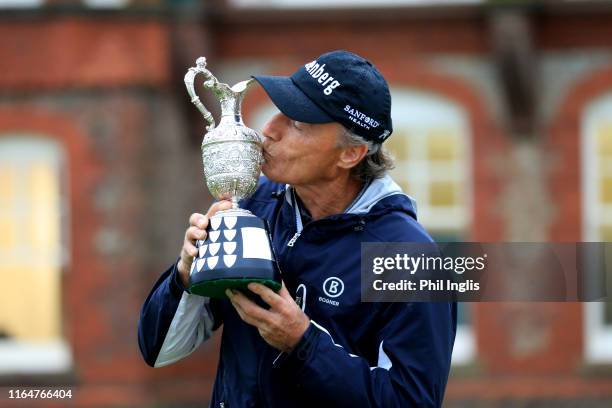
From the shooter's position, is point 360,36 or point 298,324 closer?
point 298,324

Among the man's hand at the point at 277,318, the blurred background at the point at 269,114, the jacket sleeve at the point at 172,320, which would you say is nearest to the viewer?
the man's hand at the point at 277,318

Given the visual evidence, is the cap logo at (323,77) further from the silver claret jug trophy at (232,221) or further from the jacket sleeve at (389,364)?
the jacket sleeve at (389,364)

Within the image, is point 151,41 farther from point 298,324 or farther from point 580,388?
point 298,324

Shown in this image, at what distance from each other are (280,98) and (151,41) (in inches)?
306

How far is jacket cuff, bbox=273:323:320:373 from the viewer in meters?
2.90

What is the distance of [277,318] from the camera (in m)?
2.88

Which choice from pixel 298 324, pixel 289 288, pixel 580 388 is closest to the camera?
pixel 298 324

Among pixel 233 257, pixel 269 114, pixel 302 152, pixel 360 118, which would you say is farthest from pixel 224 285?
pixel 269 114

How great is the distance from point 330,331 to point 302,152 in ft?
1.49

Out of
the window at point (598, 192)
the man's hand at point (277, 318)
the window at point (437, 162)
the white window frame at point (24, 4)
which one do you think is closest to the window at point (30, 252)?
the white window frame at point (24, 4)

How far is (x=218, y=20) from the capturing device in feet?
35.6

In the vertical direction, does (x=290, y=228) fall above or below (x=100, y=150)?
below

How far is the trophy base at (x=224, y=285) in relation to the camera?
2902 millimetres

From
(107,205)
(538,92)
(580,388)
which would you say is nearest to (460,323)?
(580,388)
